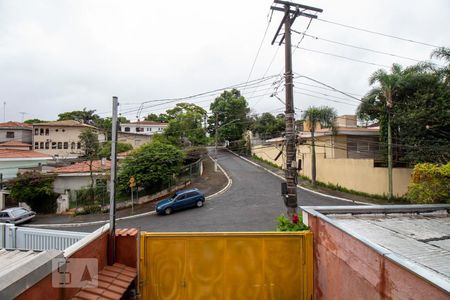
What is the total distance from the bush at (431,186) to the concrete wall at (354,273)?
682 cm

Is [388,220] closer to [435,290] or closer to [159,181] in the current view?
[435,290]

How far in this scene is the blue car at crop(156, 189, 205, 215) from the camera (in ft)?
66.1

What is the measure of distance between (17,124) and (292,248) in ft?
175

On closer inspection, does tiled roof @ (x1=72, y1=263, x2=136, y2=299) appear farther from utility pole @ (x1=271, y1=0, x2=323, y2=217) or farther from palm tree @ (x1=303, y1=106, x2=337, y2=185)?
palm tree @ (x1=303, y1=106, x2=337, y2=185)

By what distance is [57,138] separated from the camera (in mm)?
44000

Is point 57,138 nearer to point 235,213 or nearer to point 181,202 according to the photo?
point 181,202

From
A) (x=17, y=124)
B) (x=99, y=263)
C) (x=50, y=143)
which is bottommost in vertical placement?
(x=99, y=263)

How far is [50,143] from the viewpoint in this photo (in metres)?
43.7

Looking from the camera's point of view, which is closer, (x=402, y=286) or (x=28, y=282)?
(x=28, y=282)

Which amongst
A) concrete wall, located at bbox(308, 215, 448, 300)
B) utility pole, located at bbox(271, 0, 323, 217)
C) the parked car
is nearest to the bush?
utility pole, located at bbox(271, 0, 323, 217)

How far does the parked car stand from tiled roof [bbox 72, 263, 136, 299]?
18371 mm

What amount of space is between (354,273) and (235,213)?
1352 cm

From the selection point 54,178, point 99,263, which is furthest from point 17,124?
point 99,263

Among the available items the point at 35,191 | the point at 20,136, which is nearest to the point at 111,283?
the point at 35,191
